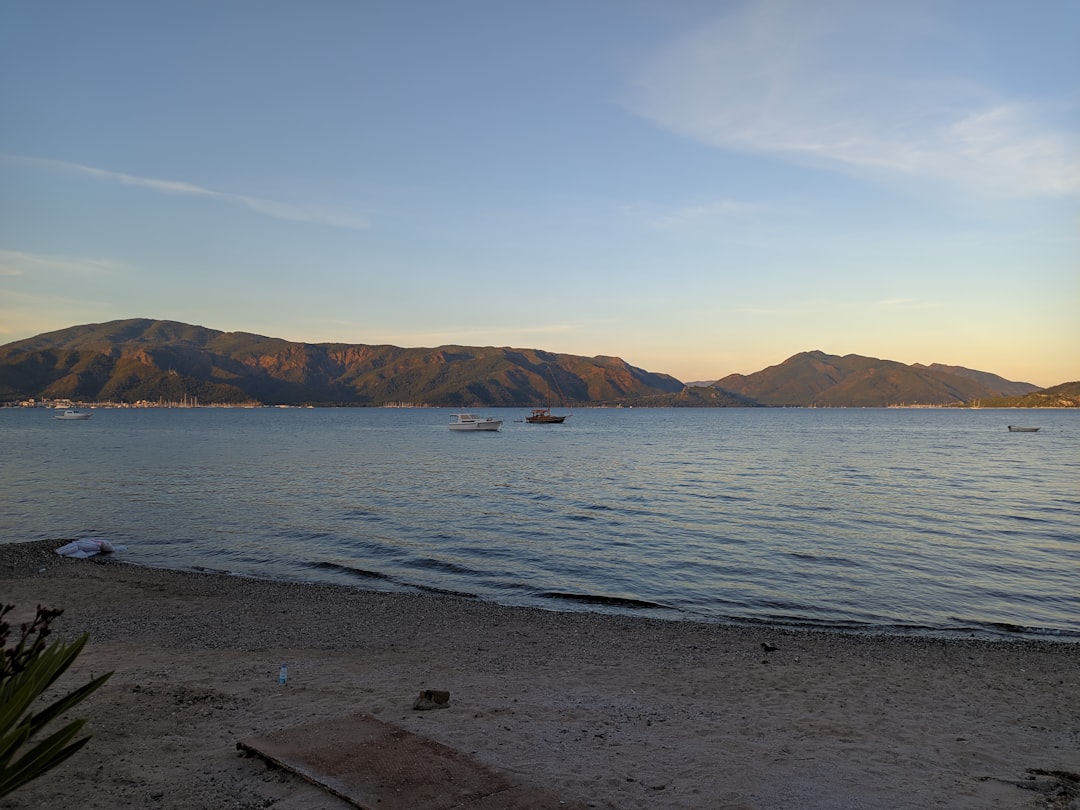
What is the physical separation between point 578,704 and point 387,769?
3274mm

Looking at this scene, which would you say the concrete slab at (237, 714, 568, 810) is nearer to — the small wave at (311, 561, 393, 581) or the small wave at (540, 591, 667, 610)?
the small wave at (540, 591, 667, 610)

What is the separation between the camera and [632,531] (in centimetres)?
2503

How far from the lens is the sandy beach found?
6.02 metres

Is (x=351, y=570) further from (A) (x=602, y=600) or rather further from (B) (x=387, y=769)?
(B) (x=387, y=769)

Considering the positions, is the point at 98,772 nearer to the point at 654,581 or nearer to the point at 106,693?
the point at 106,693

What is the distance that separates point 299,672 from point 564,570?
10.4 meters

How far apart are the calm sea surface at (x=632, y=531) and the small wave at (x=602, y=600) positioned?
2.5 inches

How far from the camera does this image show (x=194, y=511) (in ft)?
96.5

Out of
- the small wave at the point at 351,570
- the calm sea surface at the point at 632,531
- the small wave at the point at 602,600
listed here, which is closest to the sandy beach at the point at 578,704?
the small wave at the point at 602,600

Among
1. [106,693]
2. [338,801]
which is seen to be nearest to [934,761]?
[338,801]

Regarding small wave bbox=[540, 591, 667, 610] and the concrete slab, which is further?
small wave bbox=[540, 591, 667, 610]

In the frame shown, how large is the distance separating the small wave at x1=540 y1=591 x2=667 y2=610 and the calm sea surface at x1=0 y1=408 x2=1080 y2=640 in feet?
0.21

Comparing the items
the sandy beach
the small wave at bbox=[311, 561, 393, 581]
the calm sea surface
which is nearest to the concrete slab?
the sandy beach

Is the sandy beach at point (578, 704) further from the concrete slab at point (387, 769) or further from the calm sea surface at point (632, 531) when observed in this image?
the calm sea surface at point (632, 531)
